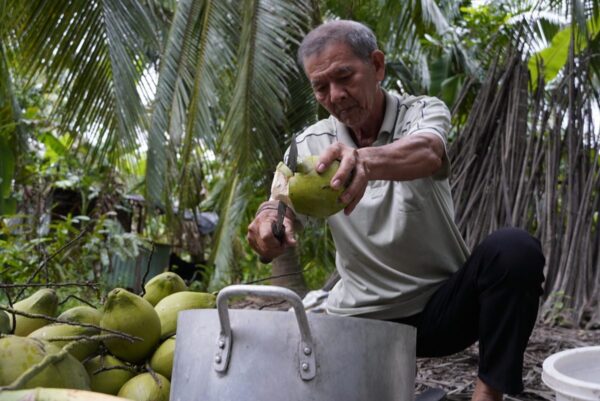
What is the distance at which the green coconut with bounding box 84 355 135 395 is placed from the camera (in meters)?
1.56

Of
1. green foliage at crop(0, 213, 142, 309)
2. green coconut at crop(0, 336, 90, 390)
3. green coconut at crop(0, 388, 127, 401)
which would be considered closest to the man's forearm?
green coconut at crop(0, 336, 90, 390)

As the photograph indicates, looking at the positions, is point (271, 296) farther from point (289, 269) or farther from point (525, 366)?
point (289, 269)

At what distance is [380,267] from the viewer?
7.35 feet

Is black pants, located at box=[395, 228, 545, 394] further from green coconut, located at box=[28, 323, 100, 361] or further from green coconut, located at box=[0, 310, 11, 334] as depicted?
green coconut, located at box=[0, 310, 11, 334]

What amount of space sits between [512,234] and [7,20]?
327 centimetres

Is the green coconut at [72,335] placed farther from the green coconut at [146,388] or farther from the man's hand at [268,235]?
the man's hand at [268,235]

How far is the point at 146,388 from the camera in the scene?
5.03 ft

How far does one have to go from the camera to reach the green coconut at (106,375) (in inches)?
61.4

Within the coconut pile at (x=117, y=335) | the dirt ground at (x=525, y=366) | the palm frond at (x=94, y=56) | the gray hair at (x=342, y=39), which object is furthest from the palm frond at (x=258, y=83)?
the coconut pile at (x=117, y=335)

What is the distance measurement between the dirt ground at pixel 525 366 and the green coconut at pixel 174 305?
35cm

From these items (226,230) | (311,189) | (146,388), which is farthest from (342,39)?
(226,230)

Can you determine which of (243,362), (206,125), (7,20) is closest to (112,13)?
(7,20)

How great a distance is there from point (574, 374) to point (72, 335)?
47.5 inches

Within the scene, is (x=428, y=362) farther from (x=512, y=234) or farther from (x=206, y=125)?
(x=206, y=125)
